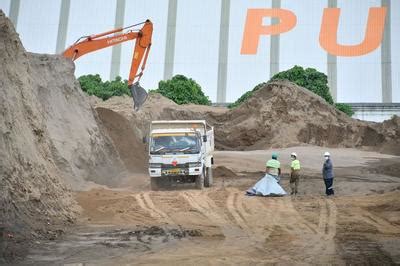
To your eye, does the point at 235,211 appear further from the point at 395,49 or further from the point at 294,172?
the point at 395,49

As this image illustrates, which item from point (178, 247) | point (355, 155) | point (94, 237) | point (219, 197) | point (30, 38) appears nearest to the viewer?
point (178, 247)

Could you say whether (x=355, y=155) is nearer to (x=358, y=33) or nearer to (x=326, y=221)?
(x=326, y=221)

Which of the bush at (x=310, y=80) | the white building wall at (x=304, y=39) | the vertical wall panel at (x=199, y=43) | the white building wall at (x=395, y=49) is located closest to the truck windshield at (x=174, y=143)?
the bush at (x=310, y=80)

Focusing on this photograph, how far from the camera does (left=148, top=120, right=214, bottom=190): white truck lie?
17.3 m

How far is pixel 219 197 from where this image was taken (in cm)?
1567

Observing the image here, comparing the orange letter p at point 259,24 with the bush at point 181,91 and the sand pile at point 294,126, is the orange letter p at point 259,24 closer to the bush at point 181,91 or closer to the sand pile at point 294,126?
the bush at point 181,91

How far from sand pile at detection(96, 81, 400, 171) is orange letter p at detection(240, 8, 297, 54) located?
18.6 m

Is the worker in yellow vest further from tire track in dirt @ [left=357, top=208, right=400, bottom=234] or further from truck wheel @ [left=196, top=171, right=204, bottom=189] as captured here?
tire track in dirt @ [left=357, top=208, right=400, bottom=234]

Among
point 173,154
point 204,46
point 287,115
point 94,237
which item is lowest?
point 94,237

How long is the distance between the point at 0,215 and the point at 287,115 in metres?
30.5

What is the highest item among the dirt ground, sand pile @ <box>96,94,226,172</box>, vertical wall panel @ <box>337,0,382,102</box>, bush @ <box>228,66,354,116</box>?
vertical wall panel @ <box>337,0,382,102</box>

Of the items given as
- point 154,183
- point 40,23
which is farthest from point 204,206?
point 40,23

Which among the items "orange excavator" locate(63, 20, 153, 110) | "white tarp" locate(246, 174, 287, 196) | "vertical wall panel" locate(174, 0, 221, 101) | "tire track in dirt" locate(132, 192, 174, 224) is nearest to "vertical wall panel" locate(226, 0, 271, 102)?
"vertical wall panel" locate(174, 0, 221, 101)

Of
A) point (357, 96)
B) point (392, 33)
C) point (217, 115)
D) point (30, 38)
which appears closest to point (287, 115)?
point (217, 115)
